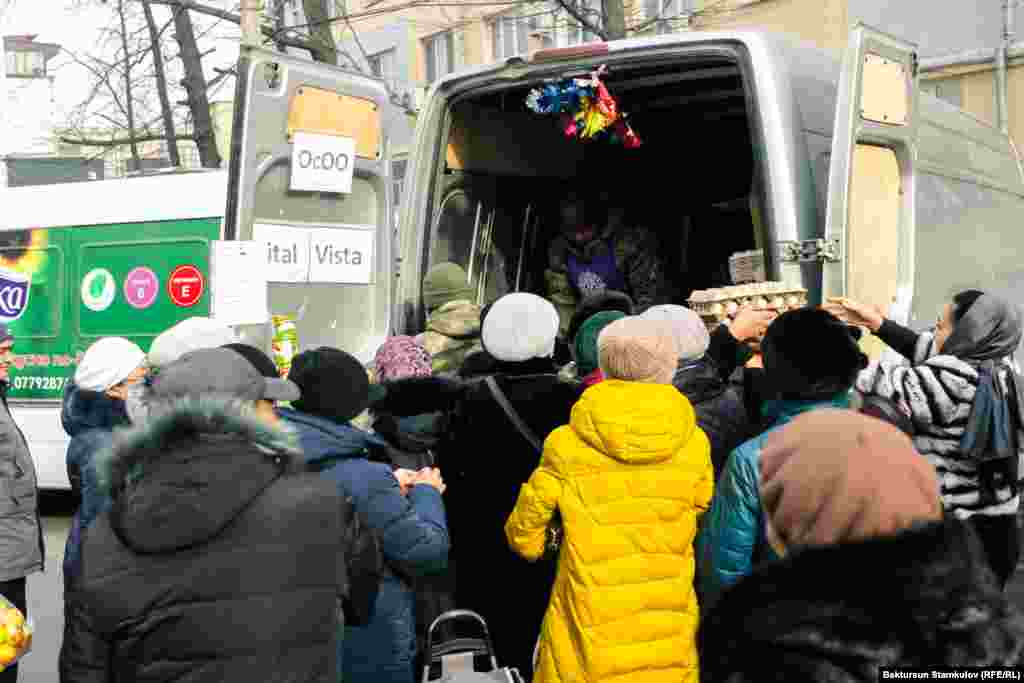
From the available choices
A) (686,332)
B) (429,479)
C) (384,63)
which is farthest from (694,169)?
(384,63)

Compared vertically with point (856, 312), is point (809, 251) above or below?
above

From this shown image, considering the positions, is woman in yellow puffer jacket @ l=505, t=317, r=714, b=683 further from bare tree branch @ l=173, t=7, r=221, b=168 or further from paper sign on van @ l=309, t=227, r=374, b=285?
bare tree branch @ l=173, t=7, r=221, b=168

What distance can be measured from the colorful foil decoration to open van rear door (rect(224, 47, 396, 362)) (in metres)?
0.76

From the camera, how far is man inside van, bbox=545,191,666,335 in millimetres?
7121

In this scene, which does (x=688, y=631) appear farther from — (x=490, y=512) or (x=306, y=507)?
(x=306, y=507)

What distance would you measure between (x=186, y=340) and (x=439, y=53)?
68.3 ft

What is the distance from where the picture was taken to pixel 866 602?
6.16 ft

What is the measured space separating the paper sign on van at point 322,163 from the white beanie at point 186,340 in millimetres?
879

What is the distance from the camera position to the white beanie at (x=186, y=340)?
14.5 feet

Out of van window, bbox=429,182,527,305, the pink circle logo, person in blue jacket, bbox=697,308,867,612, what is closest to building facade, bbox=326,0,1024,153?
the pink circle logo

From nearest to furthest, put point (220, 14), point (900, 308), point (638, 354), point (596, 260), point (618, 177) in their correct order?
point (638, 354), point (900, 308), point (596, 260), point (618, 177), point (220, 14)

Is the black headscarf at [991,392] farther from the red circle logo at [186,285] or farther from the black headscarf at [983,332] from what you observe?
the red circle logo at [186,285]

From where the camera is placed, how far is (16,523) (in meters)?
4.80

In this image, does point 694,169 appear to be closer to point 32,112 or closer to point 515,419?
point 515,419
